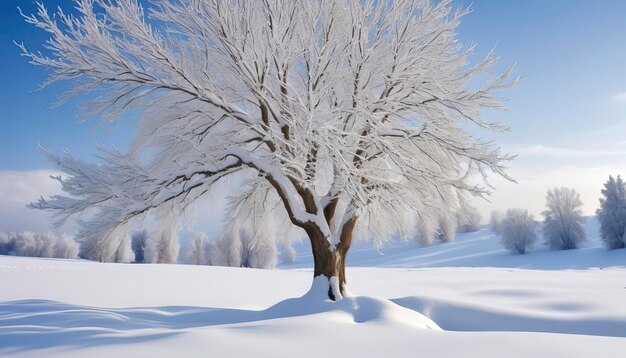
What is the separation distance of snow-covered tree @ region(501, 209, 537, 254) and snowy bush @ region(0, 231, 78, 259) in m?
74.8

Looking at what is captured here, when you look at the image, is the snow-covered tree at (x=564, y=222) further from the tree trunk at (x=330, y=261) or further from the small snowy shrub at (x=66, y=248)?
the small snowy shrub at (x=66, y=248)

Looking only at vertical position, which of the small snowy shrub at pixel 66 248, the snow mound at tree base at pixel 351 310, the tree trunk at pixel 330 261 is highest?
the small snowy shrub at pixel 66 248

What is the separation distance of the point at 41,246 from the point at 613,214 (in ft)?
303

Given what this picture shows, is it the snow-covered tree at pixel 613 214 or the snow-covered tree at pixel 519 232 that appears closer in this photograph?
the snow-covered tree at pixel 613 214

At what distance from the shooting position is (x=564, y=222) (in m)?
50.9

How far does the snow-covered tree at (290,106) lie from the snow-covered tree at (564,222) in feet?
168

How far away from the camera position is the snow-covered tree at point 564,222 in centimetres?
5053

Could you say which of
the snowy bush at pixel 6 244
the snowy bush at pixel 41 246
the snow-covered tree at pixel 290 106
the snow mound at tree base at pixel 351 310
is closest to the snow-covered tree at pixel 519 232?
the snow-covered tree at pixel 290 106

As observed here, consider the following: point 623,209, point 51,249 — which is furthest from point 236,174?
point 51,249

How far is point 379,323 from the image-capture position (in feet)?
18.3

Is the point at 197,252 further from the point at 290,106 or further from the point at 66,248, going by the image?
the point at 290,106

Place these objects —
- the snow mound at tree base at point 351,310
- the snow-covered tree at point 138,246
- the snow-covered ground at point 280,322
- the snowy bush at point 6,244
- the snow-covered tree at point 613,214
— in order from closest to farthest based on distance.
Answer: the snow-covered ground at point 280,322
the snow mound at tree base at point 351,310
the snow-covered tree at point 613,214
the snow-covered tree at point 138,246
the snowy bush at point 6,244

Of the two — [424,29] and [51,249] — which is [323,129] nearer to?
[424,29]

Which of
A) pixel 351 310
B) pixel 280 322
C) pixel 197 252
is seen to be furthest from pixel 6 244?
pixel 280 322
